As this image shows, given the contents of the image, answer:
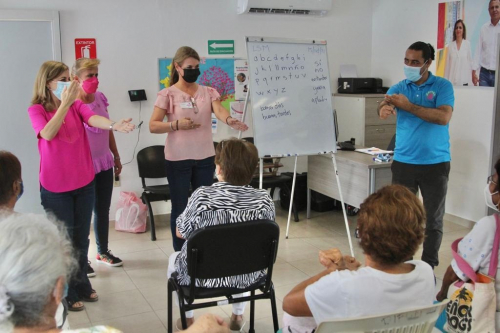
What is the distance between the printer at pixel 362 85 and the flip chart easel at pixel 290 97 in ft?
5.12

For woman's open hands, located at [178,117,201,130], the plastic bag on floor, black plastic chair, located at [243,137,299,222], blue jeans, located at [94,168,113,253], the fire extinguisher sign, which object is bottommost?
the plastic bag on floor

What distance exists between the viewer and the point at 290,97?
4.13 meters

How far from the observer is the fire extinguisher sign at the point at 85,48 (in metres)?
4.83

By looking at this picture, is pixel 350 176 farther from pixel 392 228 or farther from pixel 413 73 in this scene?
pixel 392 228

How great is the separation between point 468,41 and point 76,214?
3.75 meters

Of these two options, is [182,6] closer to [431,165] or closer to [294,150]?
[294,150]

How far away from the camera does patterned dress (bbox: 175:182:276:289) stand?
2.23 metres

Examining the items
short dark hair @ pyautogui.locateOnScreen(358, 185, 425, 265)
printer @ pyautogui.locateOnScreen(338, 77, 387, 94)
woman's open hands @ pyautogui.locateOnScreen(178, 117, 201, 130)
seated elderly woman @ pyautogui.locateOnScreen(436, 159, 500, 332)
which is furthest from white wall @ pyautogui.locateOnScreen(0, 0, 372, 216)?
short dark hair @ pyautogui.locateOnScreen(358, 185, 425, 265)

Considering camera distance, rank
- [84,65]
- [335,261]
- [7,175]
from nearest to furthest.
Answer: [335,261] < [7,175] < [84,65]

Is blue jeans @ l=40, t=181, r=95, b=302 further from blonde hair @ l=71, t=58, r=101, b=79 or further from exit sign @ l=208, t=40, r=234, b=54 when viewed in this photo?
exit sign @ l=208, t=40, r=234, b=54

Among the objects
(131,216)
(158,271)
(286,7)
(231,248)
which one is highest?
(286,7)

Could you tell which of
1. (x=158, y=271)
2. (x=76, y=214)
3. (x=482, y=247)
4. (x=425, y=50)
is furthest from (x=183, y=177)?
(x=482, y=247)

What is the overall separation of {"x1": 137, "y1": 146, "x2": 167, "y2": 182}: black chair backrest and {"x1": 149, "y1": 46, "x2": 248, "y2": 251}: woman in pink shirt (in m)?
1.61

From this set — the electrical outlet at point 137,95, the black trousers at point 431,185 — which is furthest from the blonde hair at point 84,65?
the black trousers at point 431,185
